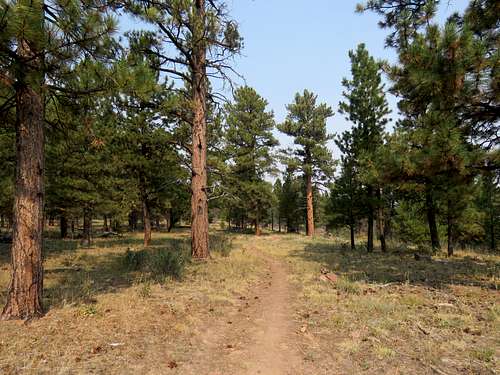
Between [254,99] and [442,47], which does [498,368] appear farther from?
[254,99]

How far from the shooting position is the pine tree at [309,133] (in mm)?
33562

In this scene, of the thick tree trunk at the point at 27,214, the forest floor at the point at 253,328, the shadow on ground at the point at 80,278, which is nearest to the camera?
the forest floor at the point at 253,328

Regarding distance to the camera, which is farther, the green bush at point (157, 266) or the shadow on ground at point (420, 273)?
the shadow on ground at point (420, 273)

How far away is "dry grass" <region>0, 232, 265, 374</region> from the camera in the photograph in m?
3.77

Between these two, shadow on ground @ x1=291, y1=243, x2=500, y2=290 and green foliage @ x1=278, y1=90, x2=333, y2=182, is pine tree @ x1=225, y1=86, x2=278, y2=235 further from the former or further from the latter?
shadow on ground @ x1=291, y1=243, x2=500, y2=290

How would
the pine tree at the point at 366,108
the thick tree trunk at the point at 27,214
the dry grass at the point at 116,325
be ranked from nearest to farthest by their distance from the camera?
the dry grass at the point at 116,325
the thick tree trunk at the point at 27,214
the pine tree at the point at 366,108

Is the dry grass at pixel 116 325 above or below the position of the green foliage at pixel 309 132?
below

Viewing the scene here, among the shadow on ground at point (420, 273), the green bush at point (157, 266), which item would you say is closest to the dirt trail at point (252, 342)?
the green bush at point (157, 266)

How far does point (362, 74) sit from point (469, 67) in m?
12.1

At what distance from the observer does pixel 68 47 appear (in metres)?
5.19

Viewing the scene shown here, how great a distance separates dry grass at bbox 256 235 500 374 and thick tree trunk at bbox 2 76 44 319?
460cm

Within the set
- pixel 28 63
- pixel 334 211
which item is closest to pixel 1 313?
pixel 28 63

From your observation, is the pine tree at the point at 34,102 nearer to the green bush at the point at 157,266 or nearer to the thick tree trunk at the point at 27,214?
the thick tree trunk at the point at 27,214

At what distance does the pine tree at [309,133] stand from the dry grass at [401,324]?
24.7m
